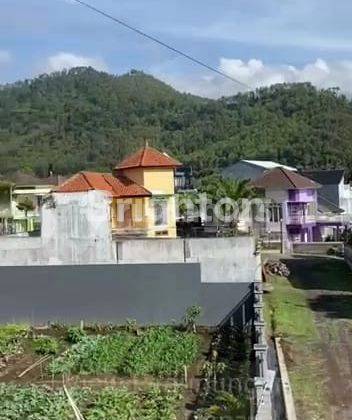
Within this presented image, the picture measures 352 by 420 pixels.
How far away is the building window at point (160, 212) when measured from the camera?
1099 inches

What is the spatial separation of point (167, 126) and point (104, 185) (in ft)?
305

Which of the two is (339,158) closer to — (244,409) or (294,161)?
(294,161)

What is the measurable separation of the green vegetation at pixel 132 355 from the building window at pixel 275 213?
25338 mm

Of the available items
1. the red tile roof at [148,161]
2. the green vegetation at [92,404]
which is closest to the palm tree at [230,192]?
the red tile roof at [148,161]

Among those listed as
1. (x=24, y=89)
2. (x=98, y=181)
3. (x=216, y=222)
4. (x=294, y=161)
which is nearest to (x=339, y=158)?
(x=294, y=161)

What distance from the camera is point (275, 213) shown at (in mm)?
42094

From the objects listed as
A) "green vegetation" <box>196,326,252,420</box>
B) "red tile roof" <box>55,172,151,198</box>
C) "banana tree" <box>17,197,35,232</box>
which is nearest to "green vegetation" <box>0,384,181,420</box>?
"green vegetation" <box>196,326,252,420</box>

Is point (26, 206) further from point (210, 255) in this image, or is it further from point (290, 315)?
point (290, 315)

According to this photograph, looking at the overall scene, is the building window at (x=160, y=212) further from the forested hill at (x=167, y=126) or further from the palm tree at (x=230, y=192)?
the forested hill at (x=167, y=126)

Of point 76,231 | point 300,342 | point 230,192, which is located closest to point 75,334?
point 76,231

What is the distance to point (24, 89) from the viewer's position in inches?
6265

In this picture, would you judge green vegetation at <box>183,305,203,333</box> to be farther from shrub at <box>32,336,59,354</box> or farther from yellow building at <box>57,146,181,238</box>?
yellow building at <box>57,146,181,238</box>

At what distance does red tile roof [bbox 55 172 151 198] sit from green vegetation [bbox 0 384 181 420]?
11046 millimetres

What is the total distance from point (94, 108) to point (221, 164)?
42.9 meters
